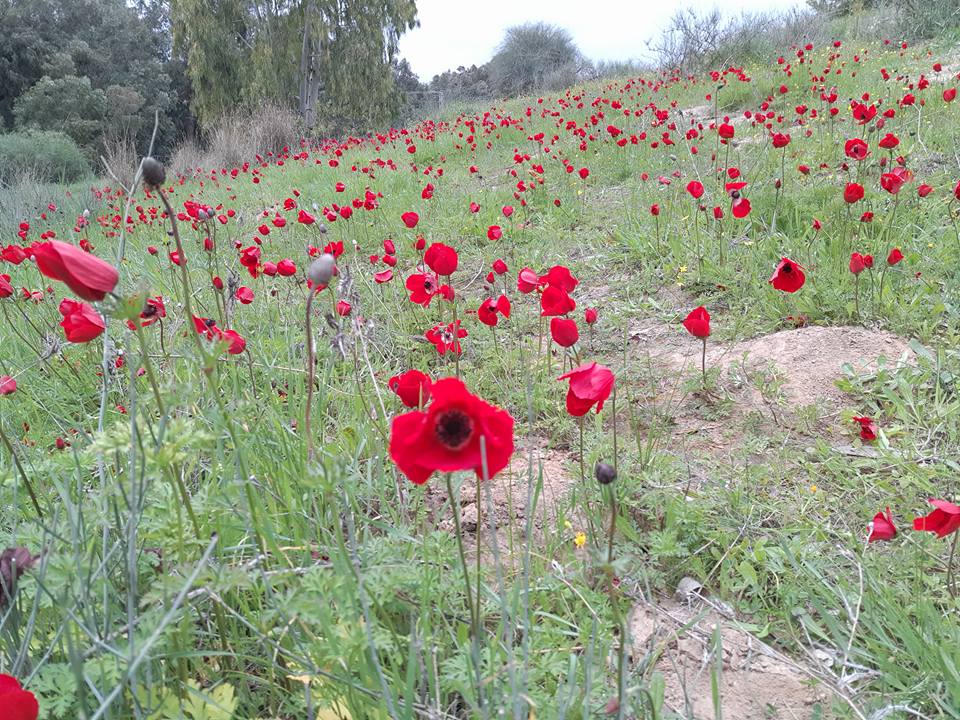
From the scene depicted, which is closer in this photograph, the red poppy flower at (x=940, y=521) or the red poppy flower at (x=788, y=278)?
the red poppy flower at (x=940, y=521)

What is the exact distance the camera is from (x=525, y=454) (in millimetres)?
2193

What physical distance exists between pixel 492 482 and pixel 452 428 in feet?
3.73

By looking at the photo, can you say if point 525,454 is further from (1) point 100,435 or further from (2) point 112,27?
(2) point 112,27

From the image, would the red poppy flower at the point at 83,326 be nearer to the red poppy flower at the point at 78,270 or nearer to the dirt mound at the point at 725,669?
the red poppy flower at the point at 78,270

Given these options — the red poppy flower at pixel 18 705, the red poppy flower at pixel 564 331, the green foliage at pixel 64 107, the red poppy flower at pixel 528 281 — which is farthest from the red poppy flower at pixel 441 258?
the green foliage at pixel 64 107

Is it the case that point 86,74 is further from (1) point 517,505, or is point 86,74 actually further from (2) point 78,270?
(2) point 78,270

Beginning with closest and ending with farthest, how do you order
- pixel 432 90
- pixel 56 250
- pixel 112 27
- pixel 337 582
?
pixel 56 250 → pixel 337 582 → pixel 112 27 → pixel 432 90

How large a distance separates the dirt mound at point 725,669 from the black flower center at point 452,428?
653 mm

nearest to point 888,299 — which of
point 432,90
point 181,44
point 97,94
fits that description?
point 181,44

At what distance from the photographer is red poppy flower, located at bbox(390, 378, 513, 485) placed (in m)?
0.86

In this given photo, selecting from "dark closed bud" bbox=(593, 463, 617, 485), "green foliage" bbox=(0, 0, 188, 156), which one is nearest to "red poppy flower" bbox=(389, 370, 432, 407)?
"dark closed bud" bbox=(593, 463, 617, 485)

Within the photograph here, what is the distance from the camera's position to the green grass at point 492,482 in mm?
1020

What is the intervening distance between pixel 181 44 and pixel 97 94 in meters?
3.65

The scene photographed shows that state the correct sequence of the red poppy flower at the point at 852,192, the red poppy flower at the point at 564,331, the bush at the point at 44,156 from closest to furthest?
the red poppy flower at the point at 564,331 < the red poppy flower at the point at 852,192 < the bush at the point at 44,156
